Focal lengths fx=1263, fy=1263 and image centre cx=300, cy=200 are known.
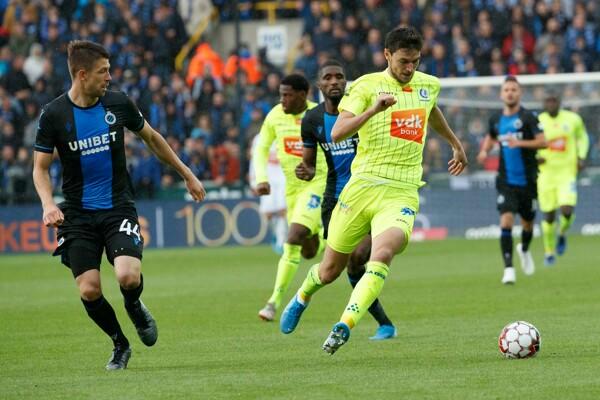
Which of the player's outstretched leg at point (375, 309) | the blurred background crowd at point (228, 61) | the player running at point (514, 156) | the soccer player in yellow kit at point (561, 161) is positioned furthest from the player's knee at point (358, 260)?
the blurred background crowd at point (228, 61)

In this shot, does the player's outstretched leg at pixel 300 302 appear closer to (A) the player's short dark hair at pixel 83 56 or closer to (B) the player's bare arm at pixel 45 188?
(B) the player's bare arm at pixel 45 188

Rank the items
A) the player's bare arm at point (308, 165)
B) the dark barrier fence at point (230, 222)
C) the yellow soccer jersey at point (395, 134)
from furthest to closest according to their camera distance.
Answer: the dark barrier fence at point (230, 222), the player's bare arm at point (308, 165), the yellow soccer jersey at point (395, 134)

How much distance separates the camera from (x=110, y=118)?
8.84 metres

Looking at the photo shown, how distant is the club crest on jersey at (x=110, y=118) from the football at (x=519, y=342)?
3101 millimetres

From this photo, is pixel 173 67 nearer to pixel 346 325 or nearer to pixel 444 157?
pixel 444 157

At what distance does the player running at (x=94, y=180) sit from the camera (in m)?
8.66

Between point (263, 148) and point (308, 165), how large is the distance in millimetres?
2118

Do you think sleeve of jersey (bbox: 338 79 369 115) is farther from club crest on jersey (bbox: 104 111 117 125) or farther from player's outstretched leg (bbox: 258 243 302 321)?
player's outstretched leg (bbox: 258 243 302 321)

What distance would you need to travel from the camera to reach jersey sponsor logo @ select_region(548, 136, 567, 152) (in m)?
19.6

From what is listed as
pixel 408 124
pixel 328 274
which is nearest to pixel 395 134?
pixel 408 124

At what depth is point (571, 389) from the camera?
23.7ft

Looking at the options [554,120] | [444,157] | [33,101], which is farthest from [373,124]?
[33,101]

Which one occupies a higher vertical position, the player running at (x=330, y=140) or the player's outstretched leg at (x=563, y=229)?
the player running at (x=330, y=140)

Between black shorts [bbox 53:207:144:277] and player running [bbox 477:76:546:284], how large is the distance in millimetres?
7940
